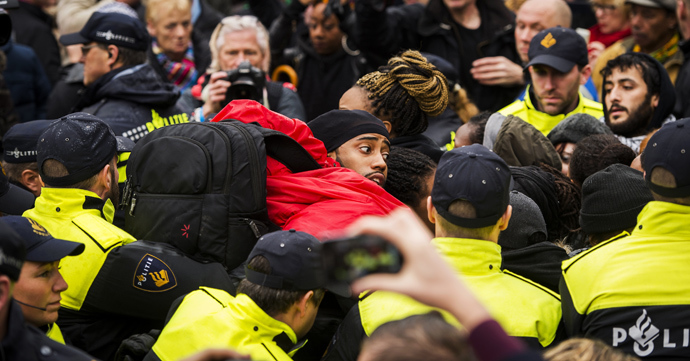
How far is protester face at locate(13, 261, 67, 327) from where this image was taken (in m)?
2.70

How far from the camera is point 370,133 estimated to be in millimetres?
3932

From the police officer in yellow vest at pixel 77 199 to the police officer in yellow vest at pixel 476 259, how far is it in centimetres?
110

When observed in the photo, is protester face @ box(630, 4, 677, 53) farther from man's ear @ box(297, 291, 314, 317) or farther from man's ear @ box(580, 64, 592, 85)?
man's ear @ box(297, 291, 314, 317)

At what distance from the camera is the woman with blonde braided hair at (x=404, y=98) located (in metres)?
4.38

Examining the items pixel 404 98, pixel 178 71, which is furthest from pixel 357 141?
pixel 178 71

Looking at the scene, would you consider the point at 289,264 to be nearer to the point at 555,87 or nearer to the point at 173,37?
the point at 555,87

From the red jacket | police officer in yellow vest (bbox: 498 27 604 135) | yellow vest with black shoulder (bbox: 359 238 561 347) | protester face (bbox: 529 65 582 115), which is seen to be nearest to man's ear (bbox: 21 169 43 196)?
the red jacket

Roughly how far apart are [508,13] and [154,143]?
13.5 feet

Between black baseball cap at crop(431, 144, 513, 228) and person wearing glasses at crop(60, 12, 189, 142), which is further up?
black baseball cap at crop(431, 144, 513, 228)

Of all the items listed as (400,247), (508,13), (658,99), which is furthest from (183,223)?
(508,13)

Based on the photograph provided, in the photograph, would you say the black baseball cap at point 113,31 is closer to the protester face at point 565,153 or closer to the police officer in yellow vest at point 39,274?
the police officer in yellow vest at point 39,274

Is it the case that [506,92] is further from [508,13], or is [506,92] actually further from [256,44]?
[256,44]

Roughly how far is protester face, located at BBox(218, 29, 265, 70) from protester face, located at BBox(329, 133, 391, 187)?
2125 mm

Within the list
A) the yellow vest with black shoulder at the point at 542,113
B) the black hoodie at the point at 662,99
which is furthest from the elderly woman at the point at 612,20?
the black hoodie at the point at 662,99
